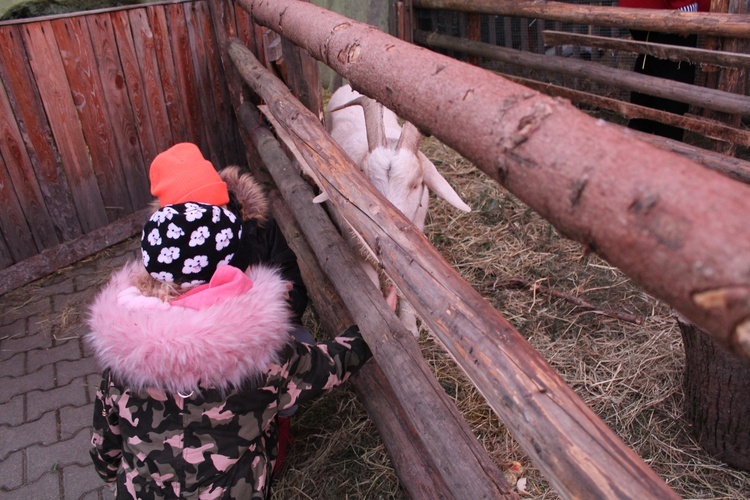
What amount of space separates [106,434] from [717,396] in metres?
2.29

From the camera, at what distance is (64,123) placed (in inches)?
Result: 163

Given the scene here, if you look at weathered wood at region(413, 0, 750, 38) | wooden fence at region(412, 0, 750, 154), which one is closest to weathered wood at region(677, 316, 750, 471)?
wooden fence at region(412, 0, 750, 154)

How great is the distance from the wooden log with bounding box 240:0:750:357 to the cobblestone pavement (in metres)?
2.46

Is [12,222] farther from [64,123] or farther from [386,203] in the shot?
[386,203]

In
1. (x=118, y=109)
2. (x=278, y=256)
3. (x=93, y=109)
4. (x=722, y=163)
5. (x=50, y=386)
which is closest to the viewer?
(x=278, y=256)

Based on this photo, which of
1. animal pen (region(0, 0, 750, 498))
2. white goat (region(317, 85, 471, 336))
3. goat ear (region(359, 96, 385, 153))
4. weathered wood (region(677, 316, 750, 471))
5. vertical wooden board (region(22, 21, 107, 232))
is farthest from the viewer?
vertical wooden board (region(22, 21, 107, 232))

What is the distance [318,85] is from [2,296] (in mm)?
2519

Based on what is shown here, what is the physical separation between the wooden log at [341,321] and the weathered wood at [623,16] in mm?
2842

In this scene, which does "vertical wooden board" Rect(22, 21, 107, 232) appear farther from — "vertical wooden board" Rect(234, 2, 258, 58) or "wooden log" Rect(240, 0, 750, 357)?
"wooden log" Rect(240, 0, 750, 357)

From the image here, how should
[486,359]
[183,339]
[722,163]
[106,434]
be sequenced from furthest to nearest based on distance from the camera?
[722,163] < [106,434] < [183,339] < [486,359]

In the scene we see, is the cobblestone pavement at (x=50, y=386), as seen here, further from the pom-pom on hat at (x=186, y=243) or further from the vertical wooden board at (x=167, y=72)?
the pom-pom on hat at (x=186, y=243)

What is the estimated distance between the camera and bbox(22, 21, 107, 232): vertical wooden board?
3.91 meters

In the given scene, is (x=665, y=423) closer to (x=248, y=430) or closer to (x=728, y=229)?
(x=248, y=430)

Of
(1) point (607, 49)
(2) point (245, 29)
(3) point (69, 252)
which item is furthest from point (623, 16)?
(3) point (69, 252)
